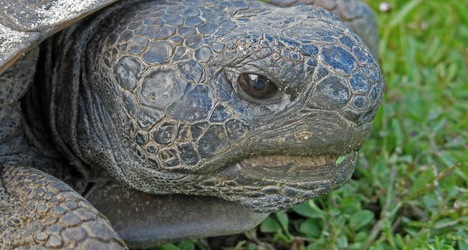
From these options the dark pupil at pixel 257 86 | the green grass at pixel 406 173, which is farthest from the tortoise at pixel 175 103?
the green grass at pixel 406 173

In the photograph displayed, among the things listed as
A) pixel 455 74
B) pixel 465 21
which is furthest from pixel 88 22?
pixel 465 21

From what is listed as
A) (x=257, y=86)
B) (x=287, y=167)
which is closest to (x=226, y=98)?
(x=257, y=86)

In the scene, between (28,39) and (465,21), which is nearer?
(28,39)

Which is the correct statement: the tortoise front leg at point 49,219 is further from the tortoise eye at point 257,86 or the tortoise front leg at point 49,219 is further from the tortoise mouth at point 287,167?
the tortoise eye at point 257,86

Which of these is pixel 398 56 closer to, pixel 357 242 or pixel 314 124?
pixel 357 242

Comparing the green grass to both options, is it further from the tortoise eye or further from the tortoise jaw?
the tortoise eye

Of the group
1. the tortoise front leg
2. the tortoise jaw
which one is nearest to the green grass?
the tortoise jaw

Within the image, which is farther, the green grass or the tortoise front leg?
the green grass

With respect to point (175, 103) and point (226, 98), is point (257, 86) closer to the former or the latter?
point (226, 98)
